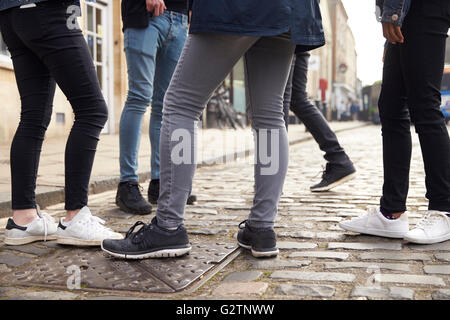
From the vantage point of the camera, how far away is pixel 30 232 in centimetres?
283

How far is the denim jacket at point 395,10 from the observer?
258 centimetres

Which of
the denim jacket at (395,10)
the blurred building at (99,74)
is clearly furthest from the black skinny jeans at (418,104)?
the blurred building at (99,74)

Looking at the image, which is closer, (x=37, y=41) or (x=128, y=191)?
(x=37, y=41)

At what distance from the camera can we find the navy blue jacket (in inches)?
87.6

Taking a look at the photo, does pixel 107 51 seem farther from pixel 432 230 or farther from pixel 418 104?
pixel 432 230

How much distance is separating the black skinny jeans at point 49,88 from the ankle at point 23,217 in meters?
0.03

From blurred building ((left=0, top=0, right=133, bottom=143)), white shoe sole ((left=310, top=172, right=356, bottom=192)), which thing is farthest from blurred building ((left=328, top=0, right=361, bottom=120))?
white shoe sole ((left=310, top=172, right=356, bottom=192))

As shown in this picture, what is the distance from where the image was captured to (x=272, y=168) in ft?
8.38

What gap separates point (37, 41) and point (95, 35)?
9.54 meters

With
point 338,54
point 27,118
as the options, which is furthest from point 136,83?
point 338,54
